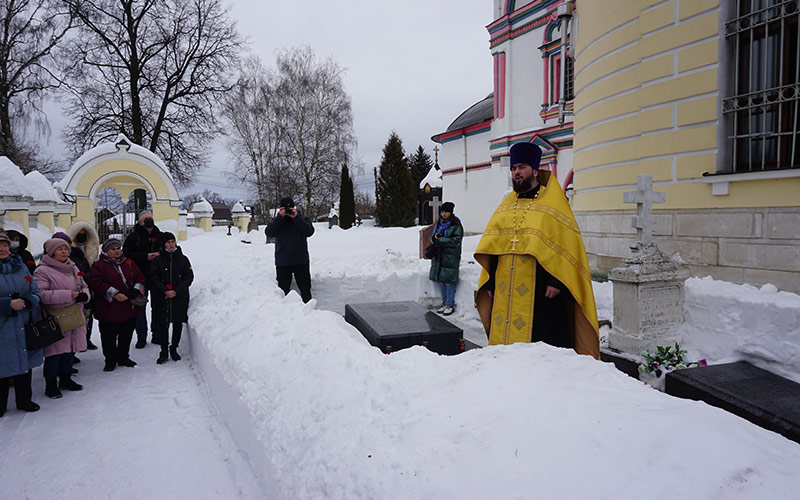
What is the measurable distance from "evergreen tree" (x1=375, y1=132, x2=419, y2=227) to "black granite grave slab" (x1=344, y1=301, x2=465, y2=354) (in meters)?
25.3

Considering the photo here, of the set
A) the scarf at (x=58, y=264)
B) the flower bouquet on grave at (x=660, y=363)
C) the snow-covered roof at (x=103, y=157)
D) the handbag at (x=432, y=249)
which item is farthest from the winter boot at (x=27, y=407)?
the snow-covered roof at (x=103, y=157)

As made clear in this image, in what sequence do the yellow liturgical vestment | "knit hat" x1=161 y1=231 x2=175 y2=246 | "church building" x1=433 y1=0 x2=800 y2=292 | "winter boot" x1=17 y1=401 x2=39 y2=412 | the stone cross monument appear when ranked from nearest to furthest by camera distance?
the yellow liturgical vestment → "winter boot" x1=17 y1=401 x2=39 y2=412 → "church building" x1=433 y1=0 x2=800 y2=292 → the stone cross monument → "knit hat" x1=161 y1=231 x2=175 y2=246

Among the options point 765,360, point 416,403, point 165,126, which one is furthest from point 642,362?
point 165,126

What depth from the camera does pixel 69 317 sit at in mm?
4426

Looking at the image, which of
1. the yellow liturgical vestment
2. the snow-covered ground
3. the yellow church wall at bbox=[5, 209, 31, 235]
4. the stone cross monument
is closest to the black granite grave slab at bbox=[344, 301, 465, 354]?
the snow-covered ground

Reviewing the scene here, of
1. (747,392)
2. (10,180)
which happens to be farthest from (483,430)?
(10,180)

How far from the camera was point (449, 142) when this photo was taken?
20.2 metres

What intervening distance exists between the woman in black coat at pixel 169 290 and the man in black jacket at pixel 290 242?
1.33 m

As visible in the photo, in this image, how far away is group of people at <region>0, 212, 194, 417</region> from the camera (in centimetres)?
392

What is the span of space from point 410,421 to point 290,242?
522cm

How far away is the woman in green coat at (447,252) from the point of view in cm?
803

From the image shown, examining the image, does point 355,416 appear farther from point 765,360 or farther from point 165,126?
point 165,126

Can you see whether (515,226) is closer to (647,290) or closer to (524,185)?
(524,185)

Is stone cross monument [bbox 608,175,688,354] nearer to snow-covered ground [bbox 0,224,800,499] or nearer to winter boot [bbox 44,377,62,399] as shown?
snow-covered ground [bbox 0,224,800,499]
